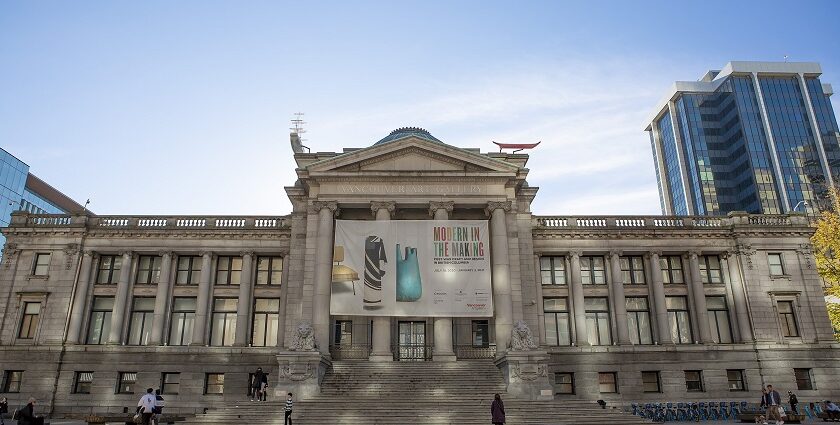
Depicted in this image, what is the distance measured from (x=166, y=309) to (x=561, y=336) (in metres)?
27.9

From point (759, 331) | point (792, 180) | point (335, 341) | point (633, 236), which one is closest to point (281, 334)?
point (335, 341)

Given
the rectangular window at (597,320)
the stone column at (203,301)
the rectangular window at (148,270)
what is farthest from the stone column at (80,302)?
the rectangular window at (597,320)

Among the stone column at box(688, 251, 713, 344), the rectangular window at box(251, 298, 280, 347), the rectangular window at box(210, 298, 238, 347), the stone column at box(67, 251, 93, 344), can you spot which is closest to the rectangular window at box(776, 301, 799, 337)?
the stone column at box(688, 251, 713, 344)

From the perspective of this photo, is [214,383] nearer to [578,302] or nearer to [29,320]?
[29,320]

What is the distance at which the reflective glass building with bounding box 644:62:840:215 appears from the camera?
106m

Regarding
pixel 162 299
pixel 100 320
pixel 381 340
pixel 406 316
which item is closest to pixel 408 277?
pixel 406 316

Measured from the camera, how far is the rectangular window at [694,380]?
37.8 metres

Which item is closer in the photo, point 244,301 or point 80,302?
point 80,302

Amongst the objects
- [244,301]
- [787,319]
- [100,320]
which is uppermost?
[244,301]

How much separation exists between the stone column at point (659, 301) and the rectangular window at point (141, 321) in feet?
117

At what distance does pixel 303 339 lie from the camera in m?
32.2

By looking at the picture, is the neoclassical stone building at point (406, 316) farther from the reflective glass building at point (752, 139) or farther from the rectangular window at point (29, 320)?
the reflective glass building at point (752, 139)

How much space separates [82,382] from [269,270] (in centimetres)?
1400

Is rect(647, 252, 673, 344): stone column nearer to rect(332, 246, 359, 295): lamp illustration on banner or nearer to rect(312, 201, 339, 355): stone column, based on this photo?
rect(332, 246, 359, 295): lamp illustration on banner
